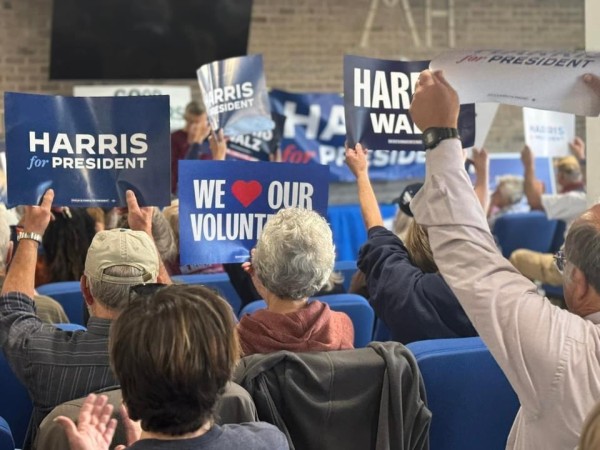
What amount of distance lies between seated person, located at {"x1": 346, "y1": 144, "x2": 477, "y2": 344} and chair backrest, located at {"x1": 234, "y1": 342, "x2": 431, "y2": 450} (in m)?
0.46

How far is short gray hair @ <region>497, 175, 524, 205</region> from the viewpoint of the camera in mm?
8711

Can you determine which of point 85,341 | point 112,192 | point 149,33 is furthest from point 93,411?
point 149,33

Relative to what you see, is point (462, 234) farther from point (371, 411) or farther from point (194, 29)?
point (194, 29)

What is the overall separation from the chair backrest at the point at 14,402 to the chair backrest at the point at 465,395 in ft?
3.76

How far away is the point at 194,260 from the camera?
326cm

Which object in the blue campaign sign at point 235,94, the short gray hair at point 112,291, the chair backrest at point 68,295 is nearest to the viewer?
the short gray hair at point 112,291

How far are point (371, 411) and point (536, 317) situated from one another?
62 centimetres

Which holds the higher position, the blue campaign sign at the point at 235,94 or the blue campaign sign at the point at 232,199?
the blue campaign sign at the point at 235,94

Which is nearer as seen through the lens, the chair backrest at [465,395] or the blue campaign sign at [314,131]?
the chair backrest at [465,395]

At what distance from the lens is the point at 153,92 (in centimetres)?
863

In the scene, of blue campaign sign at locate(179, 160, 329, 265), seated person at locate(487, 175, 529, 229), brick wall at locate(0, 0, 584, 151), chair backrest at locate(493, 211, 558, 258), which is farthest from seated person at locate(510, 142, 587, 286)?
brick wall at locate(0, 0, 584, 151)

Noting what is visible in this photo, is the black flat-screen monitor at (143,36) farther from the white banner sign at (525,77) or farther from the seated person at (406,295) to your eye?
the white banner sign at (525,77)

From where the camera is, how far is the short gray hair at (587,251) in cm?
184

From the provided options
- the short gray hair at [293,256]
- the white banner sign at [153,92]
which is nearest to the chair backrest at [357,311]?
the short gray hair at [293,256]
